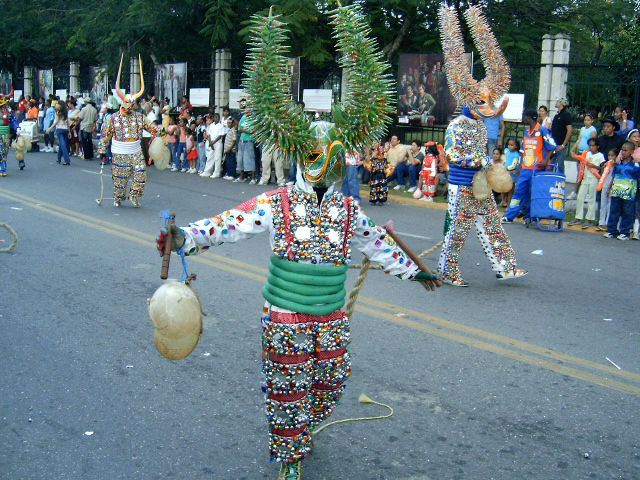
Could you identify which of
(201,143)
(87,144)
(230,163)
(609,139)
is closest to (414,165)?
(609,139)

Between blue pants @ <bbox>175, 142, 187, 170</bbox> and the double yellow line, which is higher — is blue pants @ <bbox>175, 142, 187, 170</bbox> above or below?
above

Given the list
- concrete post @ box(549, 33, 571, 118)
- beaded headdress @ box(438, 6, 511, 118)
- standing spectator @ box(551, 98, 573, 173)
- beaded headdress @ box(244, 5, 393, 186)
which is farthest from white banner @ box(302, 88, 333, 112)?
beaded headdress @ box(244, 5, 393, 186)

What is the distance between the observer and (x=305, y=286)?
3.80m

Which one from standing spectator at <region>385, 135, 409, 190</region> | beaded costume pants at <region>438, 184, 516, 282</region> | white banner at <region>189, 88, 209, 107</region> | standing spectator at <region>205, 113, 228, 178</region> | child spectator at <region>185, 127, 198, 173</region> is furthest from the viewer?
white banner at <region>189, 88, 209, 107</region>

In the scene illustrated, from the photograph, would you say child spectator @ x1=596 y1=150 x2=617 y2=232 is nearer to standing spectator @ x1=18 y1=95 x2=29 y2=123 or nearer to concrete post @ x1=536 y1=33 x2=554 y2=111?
concrete post @ x1=536 y1=33 x2=554 y2=111

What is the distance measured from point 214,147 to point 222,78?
221 inches

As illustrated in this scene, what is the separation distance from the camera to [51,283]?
7766 millimetres

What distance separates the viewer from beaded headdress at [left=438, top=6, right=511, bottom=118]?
7637mm

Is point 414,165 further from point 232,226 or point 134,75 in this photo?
point 134,75

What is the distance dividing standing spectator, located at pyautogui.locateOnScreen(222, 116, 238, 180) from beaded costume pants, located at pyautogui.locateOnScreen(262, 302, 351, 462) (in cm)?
1487

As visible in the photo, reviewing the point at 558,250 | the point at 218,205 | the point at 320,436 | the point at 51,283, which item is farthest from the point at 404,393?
the point at 218,205

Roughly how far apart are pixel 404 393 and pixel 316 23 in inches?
647

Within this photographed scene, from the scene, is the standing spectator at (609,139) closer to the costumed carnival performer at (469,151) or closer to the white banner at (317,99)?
the costumed carnival performer at (469,151)

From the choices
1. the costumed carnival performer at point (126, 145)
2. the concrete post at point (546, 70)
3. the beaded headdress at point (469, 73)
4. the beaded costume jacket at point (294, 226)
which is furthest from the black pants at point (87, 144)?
the beaded costume jacket at point (294, 226)
